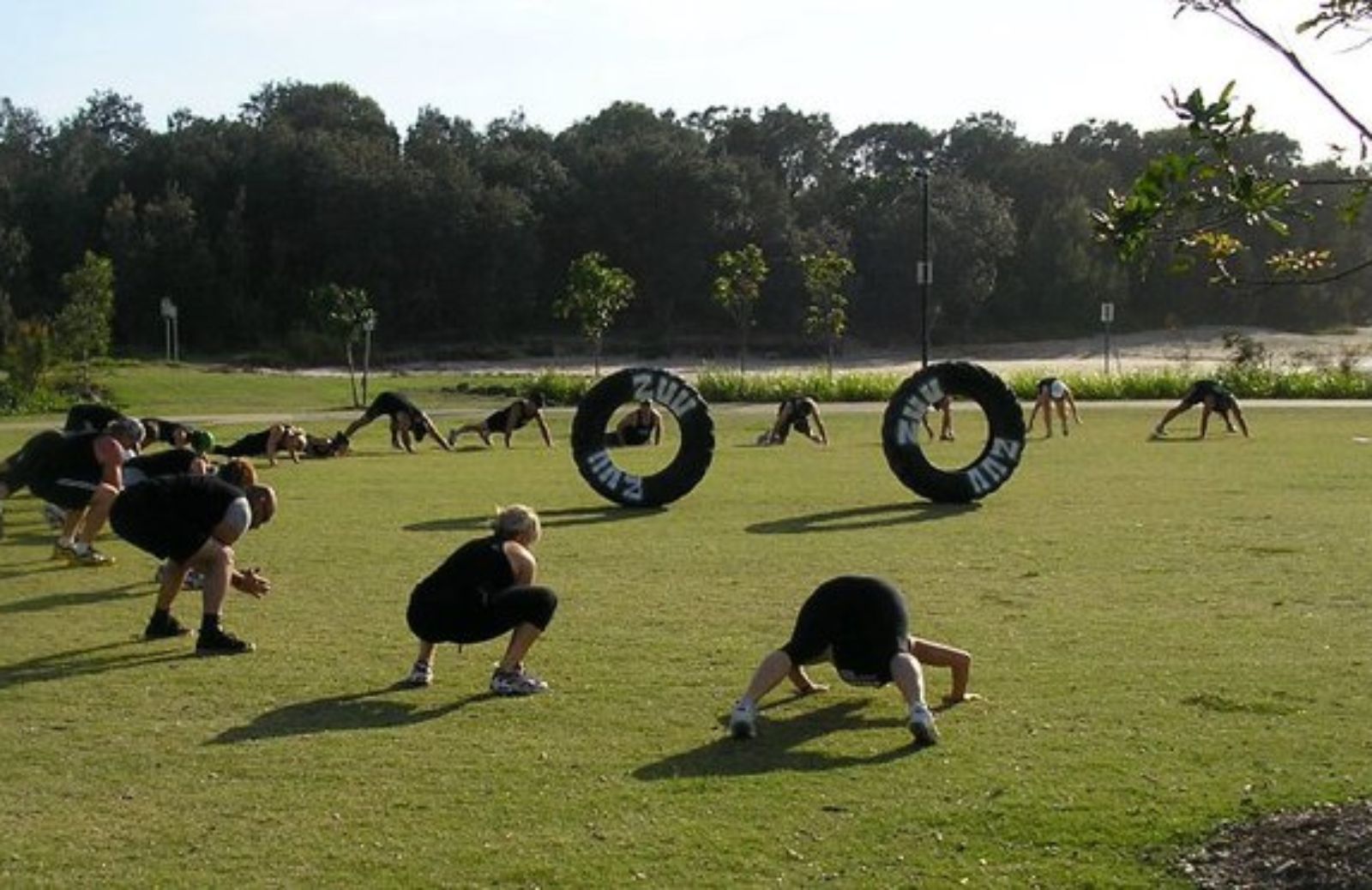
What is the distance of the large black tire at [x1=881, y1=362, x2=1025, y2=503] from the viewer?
2116 centimetres

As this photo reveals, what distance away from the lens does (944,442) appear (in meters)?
32.2

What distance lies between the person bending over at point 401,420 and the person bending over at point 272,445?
5.40ft

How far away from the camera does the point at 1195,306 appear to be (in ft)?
332

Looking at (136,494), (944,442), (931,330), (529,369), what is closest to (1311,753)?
(136,494)

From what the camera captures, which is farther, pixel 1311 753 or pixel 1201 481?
pixel 1201 481

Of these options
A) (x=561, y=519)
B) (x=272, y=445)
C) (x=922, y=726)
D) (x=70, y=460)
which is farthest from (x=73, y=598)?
(x=272, y=445)

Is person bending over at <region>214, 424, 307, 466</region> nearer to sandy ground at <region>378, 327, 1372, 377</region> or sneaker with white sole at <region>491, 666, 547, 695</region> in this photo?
sneaker with white sole at <region>491, 666, 547, 695</region>

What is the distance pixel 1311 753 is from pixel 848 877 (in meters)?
2.82

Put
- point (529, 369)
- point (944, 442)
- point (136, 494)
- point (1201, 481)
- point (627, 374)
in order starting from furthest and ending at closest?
1. point (529, 369)
2. point (944, 442)
3. point (1201, 481)
4. point (627, 374)
5. point (136, 494)


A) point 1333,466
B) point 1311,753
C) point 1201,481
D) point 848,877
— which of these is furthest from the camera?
point 1333,466

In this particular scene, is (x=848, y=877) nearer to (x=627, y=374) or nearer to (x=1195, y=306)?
(x=627, y=374)

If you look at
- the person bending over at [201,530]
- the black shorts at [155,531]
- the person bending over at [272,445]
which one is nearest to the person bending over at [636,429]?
the person bending over at [272,445]

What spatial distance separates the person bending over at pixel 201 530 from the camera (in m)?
11.9

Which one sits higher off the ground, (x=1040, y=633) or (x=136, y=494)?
(x=136, y=494)
